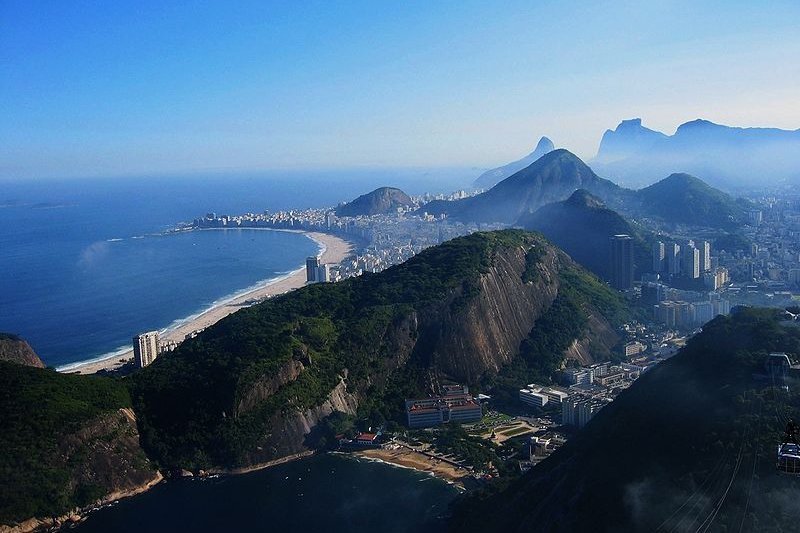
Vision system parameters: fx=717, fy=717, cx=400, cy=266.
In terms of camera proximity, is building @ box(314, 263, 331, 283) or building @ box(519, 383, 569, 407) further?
building @ box(314, 263, 331, 283)

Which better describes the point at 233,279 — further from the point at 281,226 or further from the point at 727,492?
the point at 727,492

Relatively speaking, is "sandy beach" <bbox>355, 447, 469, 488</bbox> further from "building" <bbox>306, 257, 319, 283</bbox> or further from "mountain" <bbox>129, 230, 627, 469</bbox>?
"building" <bbox>306, 257, 319, 283</bbox>

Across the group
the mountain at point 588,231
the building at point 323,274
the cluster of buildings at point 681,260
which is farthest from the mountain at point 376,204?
the cluster of buildings at point 681,260

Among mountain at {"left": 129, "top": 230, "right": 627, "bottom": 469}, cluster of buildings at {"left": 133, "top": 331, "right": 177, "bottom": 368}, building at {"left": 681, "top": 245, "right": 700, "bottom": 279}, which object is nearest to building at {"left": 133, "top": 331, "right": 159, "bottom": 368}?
A: cluster of buildings at {"left": 133, "top": 331, "right": 177, "bottom": 368}

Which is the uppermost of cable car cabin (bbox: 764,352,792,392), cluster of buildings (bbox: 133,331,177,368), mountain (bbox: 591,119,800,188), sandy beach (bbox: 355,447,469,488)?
mountain (bbox: 591,119,800,188)

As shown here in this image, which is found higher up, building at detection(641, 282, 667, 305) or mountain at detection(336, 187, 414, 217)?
mountain at detection(336, 187, 414, 217)

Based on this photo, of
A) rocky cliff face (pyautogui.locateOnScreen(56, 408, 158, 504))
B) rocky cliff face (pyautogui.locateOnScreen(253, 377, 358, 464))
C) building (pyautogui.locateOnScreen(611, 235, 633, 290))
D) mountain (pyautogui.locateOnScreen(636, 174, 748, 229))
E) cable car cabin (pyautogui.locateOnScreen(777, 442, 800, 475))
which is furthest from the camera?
mountain (pyautogui.locateOnScreen(636, 174, 748, 229))

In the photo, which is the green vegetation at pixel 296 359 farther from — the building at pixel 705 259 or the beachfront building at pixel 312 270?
the building at pixel 705 259

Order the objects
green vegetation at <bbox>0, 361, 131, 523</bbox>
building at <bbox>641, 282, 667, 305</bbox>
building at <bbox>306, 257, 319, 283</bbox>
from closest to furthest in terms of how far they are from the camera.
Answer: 1. green vegetation at <bbox>0, 361, 131, 523</bbox>
2. building at <bbox>641, 282, 667, 305</bbox>
3. building at <bbox>306, 257, 319, 283</bbox>
